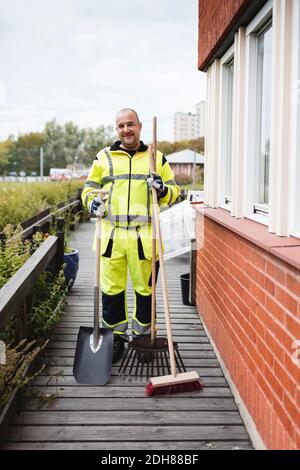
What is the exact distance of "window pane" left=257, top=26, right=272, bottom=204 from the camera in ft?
10.5

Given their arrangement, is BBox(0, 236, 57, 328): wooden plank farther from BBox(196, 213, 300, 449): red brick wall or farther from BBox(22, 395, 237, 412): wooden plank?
BBox(196, 213, 300, 449): red brick wall

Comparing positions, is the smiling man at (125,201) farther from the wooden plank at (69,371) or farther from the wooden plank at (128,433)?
the wooden plank at (128,433)

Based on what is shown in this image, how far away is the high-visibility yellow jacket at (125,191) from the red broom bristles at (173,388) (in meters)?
0.92

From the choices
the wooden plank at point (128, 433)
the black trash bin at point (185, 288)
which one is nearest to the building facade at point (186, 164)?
the black trash bin at point (185, 288)

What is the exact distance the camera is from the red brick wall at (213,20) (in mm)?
3369

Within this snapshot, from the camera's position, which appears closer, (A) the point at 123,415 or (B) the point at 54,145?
(A) the point at 123,415

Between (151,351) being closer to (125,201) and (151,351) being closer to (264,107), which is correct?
(125,201)

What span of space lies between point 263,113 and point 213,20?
1.30 metres

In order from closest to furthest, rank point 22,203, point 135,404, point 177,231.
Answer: point 135,404 < point 177,231 < point 22,203

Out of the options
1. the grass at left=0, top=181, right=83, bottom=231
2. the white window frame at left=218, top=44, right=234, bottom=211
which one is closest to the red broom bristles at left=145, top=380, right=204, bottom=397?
the white window frame at left=218, top=44, right=234, bottom=211

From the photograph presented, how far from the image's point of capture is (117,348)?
3955mm

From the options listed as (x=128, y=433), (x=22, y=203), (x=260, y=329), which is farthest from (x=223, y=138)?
(x=22, y=203)

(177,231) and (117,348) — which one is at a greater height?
(177,231)
